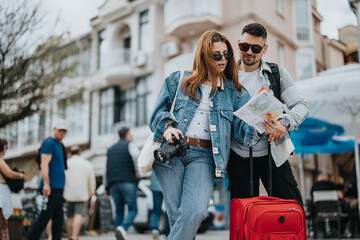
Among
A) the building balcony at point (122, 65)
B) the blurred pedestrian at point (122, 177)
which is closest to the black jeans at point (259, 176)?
the blurred pedestrian at point (122, 177)

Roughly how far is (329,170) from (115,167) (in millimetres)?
19780

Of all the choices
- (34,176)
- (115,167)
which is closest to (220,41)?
(115,167)

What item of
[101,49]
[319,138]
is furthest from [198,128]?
[101,49]

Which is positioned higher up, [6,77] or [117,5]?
[117,5]

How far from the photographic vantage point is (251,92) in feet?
12.8

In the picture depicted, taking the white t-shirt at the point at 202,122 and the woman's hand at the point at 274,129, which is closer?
the woman's hand at the point at 274,129

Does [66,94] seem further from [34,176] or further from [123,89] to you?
[123,89]

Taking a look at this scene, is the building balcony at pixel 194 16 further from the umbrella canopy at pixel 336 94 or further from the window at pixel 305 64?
the umbrella canopy at pixel 336 94

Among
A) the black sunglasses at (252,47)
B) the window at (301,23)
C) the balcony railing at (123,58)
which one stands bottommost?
the black sunglasses at (252,47)

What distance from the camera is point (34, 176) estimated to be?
1534 centimetres

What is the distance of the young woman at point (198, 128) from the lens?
3.33 m

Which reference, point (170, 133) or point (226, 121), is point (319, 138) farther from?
point (170, 133)

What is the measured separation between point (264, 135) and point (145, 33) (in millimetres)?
23110

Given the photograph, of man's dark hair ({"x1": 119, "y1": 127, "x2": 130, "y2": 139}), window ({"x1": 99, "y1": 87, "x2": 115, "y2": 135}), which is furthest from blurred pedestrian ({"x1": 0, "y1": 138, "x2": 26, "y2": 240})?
window ({"x1": 99, "y1": 87, "x2": 115, "y2": 135})
